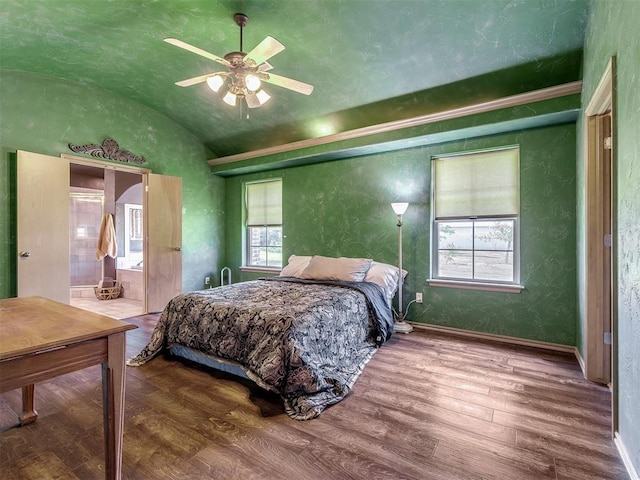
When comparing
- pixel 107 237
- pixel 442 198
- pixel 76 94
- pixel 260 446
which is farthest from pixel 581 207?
pixel 107 237

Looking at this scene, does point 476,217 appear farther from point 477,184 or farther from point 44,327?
point 44,327

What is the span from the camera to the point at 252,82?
2562 mm

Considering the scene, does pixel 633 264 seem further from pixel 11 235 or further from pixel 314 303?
pixel 11 235

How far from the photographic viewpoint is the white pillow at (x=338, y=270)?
12.2 feet

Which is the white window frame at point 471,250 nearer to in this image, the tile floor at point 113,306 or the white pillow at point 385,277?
the white pillow at point 385,277

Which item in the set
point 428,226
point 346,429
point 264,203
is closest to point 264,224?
point 264,203

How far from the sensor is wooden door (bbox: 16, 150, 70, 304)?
3.45 meters

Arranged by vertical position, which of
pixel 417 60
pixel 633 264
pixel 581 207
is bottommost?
pixel 633 264

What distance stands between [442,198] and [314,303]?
220 centimetres

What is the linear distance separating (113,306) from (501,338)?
19.2ft

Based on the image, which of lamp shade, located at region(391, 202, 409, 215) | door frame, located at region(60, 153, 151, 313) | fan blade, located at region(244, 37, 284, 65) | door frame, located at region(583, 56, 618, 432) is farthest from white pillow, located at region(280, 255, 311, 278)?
door frame, located at region(583, 56, 618, 432)

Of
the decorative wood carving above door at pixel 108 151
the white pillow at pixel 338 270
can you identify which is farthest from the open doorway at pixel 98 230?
the white pillow at pixel 338 270

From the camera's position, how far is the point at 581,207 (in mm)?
2801

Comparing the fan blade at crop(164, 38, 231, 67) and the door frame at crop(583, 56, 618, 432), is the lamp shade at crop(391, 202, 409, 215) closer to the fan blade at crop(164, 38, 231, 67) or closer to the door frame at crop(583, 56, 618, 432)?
the door frame at crop(583, 56, 618, 432)
